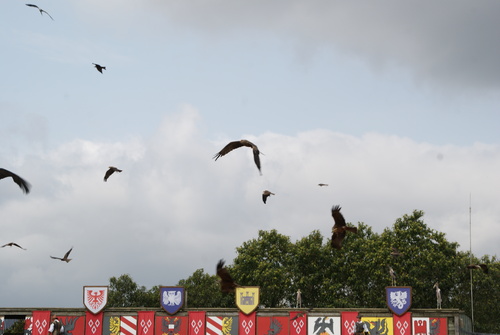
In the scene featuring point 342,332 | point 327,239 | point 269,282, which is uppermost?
point 327,239

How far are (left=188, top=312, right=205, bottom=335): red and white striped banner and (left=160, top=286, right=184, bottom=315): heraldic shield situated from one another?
46.6 inches

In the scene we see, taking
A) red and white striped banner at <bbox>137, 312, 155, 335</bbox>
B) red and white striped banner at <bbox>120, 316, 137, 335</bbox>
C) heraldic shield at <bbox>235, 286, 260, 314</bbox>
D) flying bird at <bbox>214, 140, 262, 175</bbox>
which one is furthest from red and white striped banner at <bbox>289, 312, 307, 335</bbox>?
flying bird at <bbox>214, 140, 262, 175</bbox>

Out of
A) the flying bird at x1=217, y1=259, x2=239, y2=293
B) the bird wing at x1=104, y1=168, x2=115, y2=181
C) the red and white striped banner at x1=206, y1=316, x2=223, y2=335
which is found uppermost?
the bird wing at x1=104, y1=168, x2=115, y2=181

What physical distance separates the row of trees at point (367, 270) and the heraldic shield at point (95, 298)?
30.3m

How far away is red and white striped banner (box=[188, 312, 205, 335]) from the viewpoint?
45.0 m

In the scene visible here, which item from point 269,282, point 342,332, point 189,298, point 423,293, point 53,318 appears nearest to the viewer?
point 342,332

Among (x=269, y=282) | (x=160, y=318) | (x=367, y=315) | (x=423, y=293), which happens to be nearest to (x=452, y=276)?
(x=423, y=293)

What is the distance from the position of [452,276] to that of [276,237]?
18739 millimetres

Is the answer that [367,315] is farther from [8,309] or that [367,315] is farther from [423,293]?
[423,293]

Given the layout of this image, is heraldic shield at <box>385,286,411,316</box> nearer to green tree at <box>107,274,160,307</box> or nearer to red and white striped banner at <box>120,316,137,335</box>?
red and white striped banner at <box>120,316,137,335</box>

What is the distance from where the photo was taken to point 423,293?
70438 mm

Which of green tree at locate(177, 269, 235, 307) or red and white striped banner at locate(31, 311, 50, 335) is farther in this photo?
green tree at locate(177, 269, 235, 307)

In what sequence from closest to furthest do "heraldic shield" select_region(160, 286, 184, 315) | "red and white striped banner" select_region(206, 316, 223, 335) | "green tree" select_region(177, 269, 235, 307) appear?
"red and white striped banner" select_region(206, 316, 223, 335)
"heraldic shield" select_region(160, 286, 184, 315)
"green tree" select_region(177, 269, 235, 307)

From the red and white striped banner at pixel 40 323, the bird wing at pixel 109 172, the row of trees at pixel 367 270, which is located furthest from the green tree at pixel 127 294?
the bird wing at pixel 109 172
